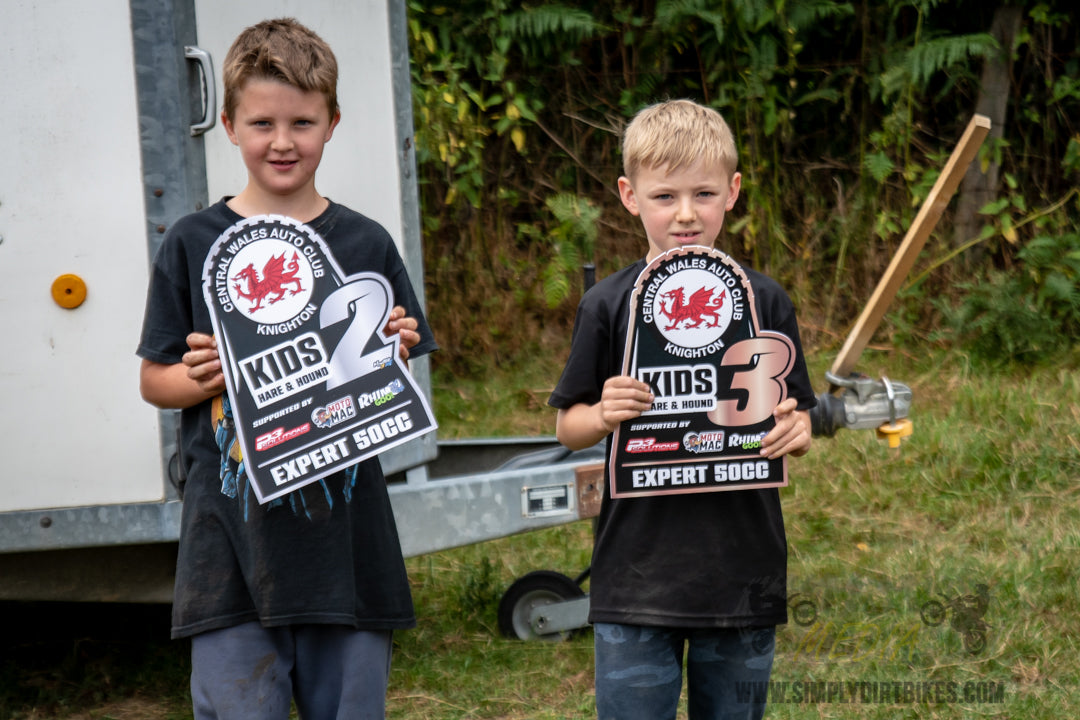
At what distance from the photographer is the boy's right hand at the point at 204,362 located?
216 cm

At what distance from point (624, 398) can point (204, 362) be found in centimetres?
Answer: 76

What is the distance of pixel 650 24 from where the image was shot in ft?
25.0

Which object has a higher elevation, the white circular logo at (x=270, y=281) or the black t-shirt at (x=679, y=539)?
the white circular logo at (x=270, y=281)

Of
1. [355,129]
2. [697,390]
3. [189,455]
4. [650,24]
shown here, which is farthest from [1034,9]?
[189,455]

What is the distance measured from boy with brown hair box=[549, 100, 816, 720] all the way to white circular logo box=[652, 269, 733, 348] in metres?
0.09

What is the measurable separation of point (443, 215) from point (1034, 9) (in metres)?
3.73

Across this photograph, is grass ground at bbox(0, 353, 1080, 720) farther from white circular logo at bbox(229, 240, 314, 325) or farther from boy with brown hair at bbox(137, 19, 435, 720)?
white circular logo at bbox(229, 240, 314, 325)


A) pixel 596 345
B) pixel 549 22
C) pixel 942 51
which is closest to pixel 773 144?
pixel 942 51

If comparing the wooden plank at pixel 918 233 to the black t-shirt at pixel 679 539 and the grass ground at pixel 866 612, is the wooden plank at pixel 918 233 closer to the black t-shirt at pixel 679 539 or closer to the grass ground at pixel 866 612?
the black t-shirt at pixel 679 539

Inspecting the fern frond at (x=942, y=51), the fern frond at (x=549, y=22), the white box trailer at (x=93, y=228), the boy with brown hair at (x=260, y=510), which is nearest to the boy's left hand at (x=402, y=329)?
the boy with brown hair at (x=260, y=510)

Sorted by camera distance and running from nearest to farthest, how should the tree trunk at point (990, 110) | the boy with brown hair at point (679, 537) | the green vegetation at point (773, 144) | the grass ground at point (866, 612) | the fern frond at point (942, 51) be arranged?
the boy with brown hair at point (679, 537) → the grass ground at point (866, 612) → the fern frond at point (942, 51) → the green vegetation at point (773, 144) → the tree trunk at point (990, 110)

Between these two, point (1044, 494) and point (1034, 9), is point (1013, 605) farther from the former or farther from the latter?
point (1034, 9)

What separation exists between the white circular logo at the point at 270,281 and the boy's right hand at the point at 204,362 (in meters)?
0.09

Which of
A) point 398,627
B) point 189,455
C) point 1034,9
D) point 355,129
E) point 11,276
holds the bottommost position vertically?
point 398,627
